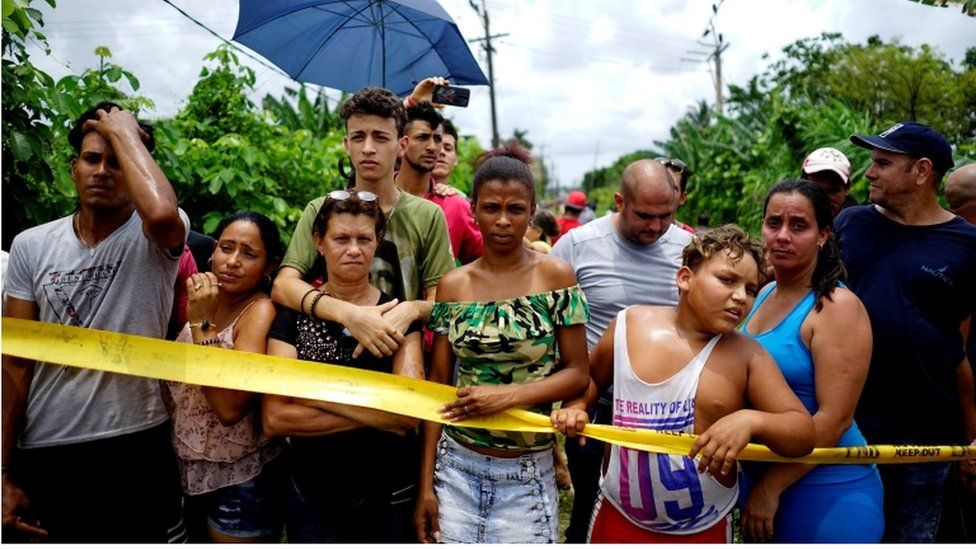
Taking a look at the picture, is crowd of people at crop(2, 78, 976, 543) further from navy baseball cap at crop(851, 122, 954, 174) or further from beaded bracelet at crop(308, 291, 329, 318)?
navy baseball cap at crop(851, 122, 954, 174)

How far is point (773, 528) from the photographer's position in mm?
2674

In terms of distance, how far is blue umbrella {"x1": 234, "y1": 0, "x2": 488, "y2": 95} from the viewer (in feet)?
13.8

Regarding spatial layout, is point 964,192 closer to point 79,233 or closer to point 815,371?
point 815,371

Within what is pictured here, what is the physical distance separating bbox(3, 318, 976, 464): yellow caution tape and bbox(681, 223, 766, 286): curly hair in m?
0.63

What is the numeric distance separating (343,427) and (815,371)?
1.65 m

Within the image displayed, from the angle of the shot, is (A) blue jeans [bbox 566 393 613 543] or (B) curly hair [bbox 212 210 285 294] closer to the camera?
(B) curly hair [bbox 212 210 285 294]

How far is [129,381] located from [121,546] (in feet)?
1.86

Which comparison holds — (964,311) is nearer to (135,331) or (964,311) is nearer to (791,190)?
(791,190)

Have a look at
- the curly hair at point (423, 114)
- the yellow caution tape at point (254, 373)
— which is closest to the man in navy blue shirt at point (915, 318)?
the yellow caution tape at point (254, 373)

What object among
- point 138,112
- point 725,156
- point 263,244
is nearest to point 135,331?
point 263,244

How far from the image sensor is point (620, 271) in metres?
3.44

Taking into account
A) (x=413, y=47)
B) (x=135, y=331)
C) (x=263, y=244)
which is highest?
(x=413, y=47)

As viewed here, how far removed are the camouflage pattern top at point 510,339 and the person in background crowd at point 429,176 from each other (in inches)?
53.5

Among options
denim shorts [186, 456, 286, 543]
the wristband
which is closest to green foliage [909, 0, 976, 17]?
the wristband
